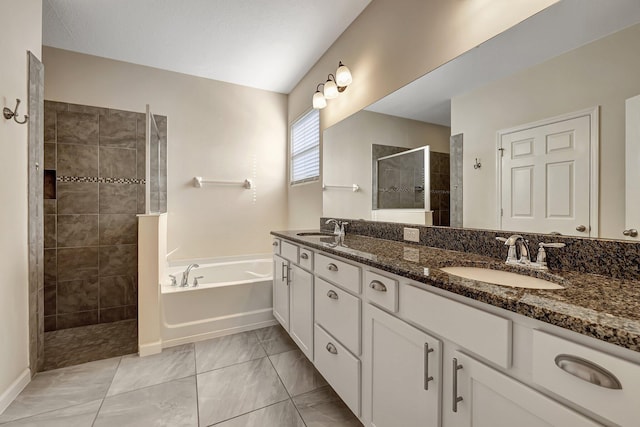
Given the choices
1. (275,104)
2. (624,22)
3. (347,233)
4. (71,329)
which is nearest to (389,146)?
(347,233)

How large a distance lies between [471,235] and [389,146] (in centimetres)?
86

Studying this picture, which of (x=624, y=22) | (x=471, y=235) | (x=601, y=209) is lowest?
(x=471, y=235)

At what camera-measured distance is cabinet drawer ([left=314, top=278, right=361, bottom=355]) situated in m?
1.26

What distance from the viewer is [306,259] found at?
5.80ft

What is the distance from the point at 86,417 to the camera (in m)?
1.44

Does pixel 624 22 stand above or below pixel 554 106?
above

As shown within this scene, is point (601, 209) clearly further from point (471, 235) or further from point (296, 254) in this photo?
point (296, 254)

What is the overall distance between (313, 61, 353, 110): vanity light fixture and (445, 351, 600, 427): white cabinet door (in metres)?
2.10

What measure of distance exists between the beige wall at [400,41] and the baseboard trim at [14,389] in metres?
2.30

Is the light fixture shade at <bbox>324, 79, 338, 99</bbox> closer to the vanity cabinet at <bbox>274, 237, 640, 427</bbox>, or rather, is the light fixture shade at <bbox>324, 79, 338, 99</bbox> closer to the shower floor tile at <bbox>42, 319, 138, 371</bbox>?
the vanity cabinet at <bbox>274, 237, 640, 427</bbox>

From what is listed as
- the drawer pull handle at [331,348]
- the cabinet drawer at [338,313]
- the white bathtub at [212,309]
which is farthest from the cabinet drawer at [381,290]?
the white bathtub at [212,309]

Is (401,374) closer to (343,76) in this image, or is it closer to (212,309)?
(212,309)

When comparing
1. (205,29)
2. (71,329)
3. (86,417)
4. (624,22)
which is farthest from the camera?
(71,329)

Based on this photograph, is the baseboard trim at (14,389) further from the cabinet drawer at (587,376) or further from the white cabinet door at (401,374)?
the cabinet drawer at (587,376)
